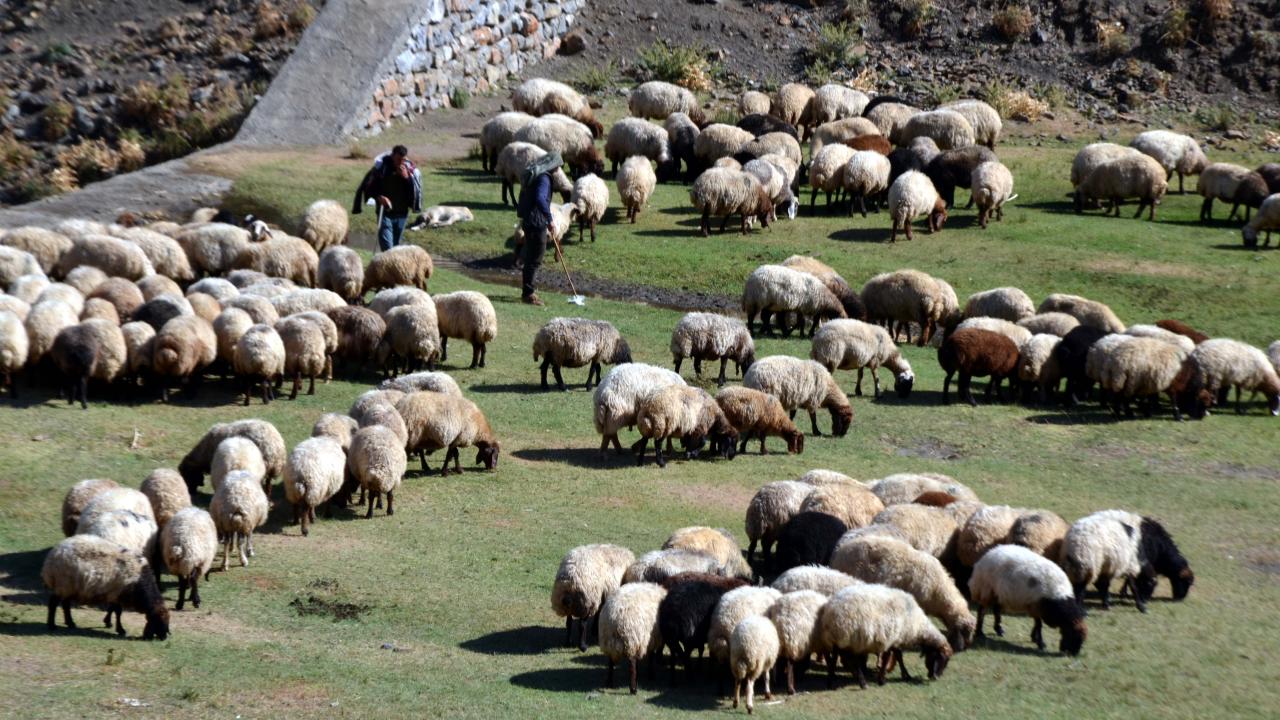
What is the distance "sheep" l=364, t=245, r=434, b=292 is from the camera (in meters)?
20.5

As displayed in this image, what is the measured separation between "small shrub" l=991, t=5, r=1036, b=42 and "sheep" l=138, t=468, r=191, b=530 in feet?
101

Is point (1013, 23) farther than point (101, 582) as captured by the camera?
Yes

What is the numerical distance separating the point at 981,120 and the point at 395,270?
15.6 meters

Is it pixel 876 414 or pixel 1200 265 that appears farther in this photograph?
pixel 1200 265

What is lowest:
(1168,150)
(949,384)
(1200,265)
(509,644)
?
(509,644)

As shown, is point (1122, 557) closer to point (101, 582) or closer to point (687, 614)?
point (687, 614)

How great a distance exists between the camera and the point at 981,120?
1241 inches

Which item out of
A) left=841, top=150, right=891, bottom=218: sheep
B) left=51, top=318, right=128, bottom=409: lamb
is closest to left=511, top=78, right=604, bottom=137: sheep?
left=841, top=150, right=891, bottom=218: sheep

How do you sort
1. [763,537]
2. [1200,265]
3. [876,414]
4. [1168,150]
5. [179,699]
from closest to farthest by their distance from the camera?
[179,699] < [763,537] < [876,414] < [1200,265] < [1168,150]

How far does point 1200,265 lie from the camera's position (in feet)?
81.1

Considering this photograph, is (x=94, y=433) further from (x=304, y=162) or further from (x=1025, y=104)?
(x=1025, y=104)

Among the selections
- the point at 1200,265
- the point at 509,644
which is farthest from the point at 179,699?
the point at 1200,265

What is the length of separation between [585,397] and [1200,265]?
12042 mm

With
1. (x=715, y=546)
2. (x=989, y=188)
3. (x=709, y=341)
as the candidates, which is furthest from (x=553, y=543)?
(x=989, y=188)
